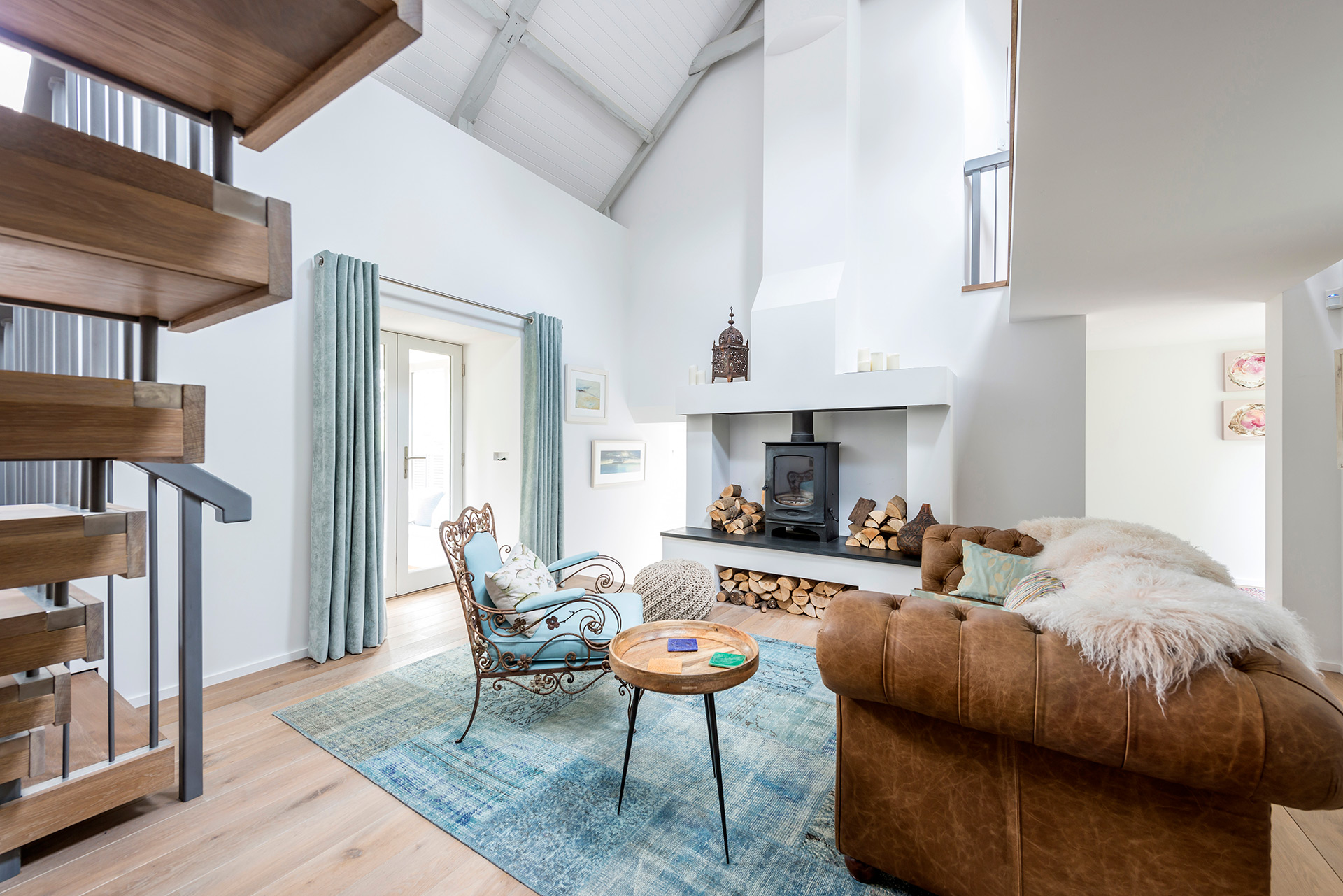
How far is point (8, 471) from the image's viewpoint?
2438 mm

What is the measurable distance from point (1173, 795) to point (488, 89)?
206 inches

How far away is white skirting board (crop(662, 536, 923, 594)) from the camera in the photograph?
3.54 m

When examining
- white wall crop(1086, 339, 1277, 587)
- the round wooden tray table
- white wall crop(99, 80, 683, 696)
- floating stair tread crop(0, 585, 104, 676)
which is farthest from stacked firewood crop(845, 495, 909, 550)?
floating stair tread crop(0, 585, 104, 676)

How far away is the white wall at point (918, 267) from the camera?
3643 mm

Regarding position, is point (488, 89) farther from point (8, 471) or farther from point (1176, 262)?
point (1176, 262)

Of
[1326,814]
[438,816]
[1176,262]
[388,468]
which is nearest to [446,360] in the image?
[388,468]

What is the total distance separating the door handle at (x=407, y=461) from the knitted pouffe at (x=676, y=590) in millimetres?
1991

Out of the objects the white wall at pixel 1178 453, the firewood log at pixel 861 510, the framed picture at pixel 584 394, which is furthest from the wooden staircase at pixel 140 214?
the white wall at pixel 1178 453

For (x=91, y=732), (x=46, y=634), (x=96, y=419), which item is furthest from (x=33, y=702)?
(x=91, y=732)

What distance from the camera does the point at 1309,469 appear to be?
2932 mm

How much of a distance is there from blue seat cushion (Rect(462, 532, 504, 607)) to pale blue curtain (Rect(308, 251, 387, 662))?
105cm

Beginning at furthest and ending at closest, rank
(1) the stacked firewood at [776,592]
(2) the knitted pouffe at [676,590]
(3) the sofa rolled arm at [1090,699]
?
1. (1) the stacked firewood at [776,592]
2. (2) the knitted pouffe at [676,590]
3. (3) the sofa rolled arm at [1090,699]

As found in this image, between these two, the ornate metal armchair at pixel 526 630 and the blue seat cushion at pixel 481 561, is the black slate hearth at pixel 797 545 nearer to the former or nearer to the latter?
the ornate metal armchair at pixel 526 630

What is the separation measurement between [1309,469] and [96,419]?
4.59 meters
